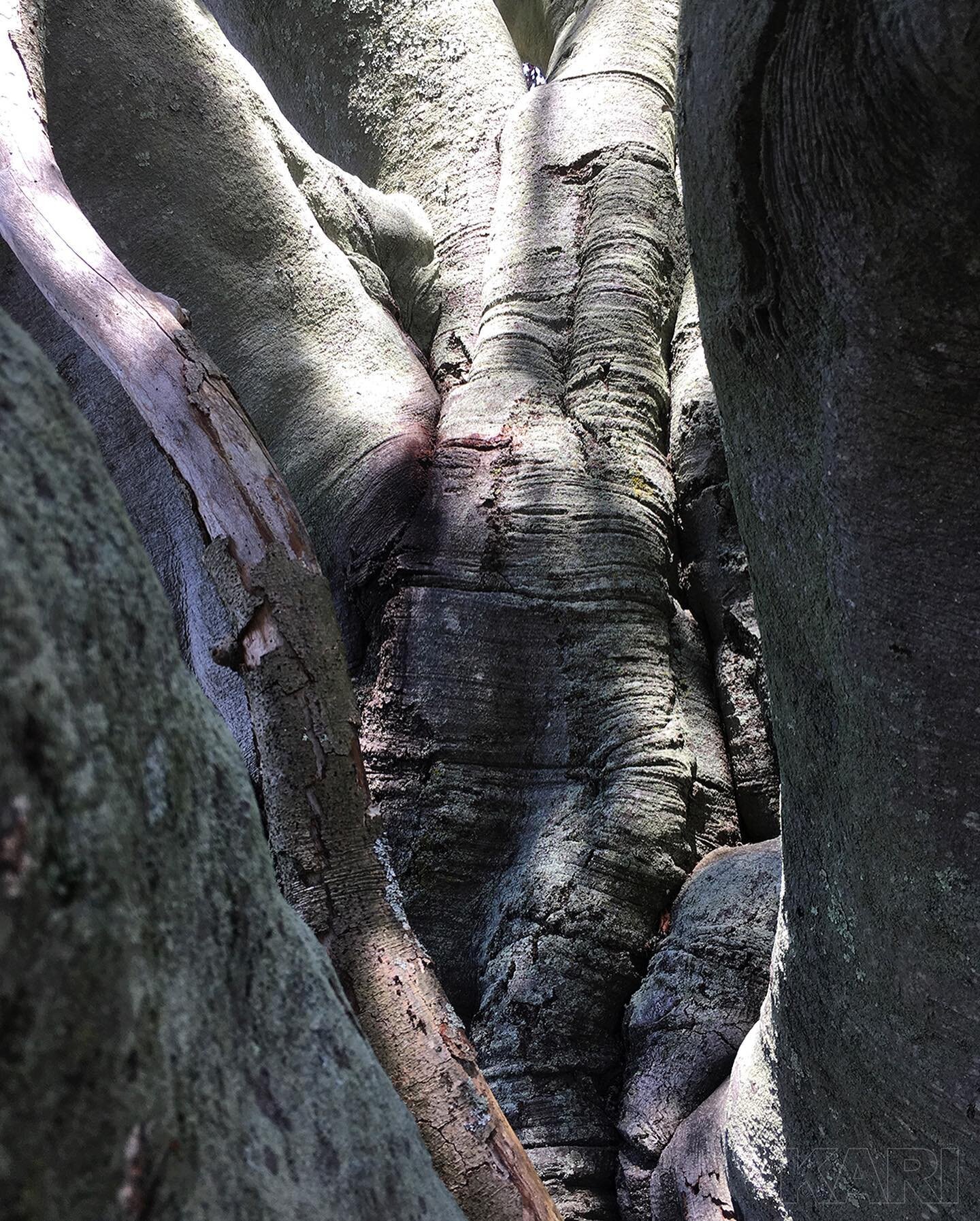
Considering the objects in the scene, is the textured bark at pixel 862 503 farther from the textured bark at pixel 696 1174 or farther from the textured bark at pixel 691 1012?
the textured bark at pixel 691 1012

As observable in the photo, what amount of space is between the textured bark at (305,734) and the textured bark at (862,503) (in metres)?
0.30

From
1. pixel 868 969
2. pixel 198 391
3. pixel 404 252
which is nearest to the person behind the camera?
pixel 868 969

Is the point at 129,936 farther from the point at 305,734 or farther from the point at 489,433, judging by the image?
the point at 489,433

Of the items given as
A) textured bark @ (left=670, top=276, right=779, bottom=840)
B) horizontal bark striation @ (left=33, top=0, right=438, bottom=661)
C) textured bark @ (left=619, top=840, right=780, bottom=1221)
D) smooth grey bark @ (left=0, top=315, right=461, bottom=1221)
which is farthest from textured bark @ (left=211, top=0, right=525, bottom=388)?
smooth grey bark @ (left=0, top=315, right=461, bottom=1221)

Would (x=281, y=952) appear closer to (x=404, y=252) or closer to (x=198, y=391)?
(x=198, y=391)

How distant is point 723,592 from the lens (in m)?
1.60

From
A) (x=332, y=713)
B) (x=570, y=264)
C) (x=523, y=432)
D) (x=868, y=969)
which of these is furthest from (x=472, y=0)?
(x=868, y=969)

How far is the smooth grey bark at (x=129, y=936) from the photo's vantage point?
361 mm

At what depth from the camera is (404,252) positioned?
6.91 feet

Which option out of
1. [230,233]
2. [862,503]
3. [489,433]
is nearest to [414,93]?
[230,233]

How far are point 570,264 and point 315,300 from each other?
0.45 m

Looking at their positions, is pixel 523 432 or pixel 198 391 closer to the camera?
pixel 198 391

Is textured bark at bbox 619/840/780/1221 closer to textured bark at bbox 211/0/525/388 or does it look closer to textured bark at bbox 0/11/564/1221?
textured bark at bbox 0/11/564/1221

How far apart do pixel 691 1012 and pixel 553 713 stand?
422 mm
